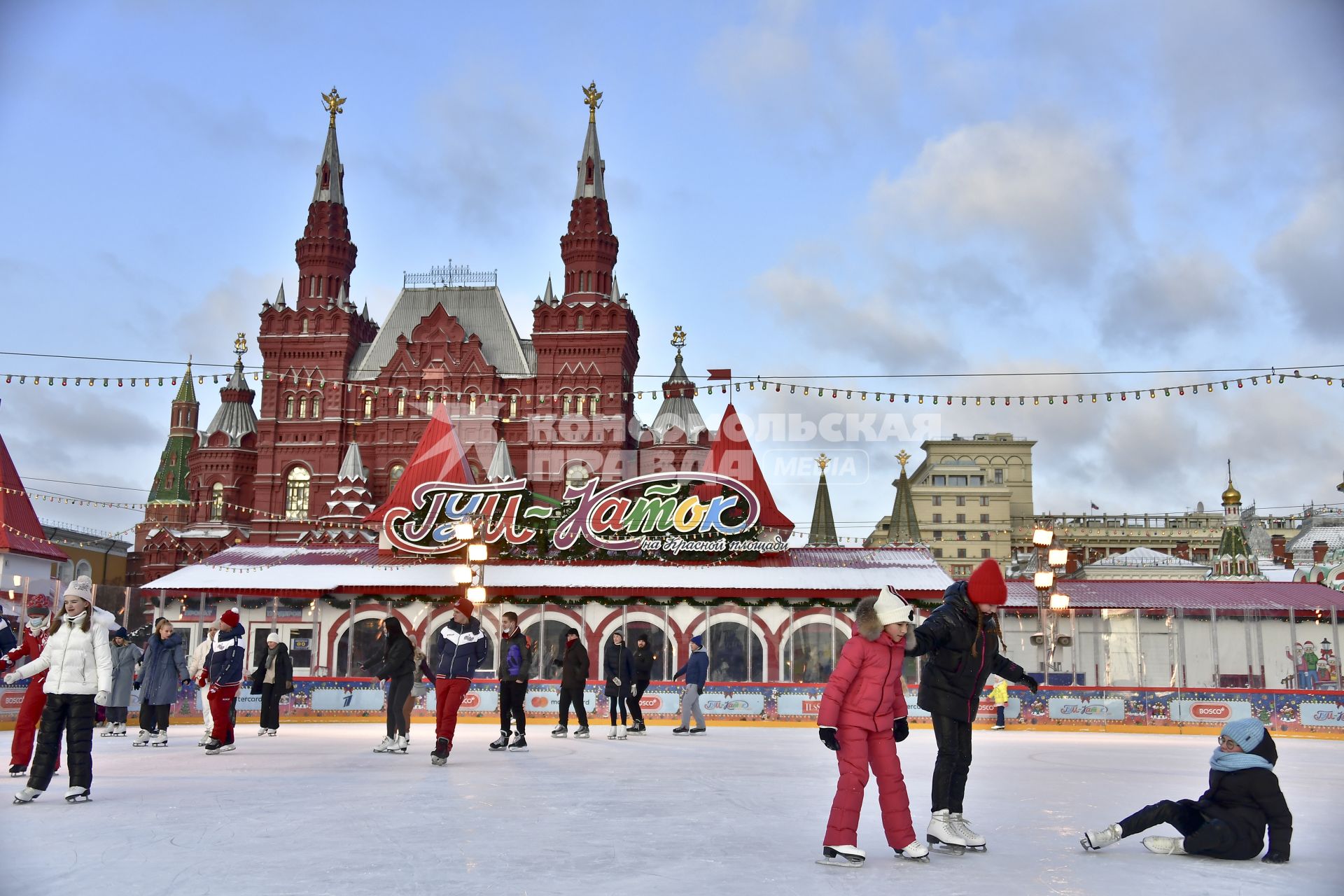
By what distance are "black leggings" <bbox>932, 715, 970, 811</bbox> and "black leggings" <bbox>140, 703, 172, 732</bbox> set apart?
40.1 ft

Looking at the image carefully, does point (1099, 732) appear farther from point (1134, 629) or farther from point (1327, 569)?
point (1327, 569)

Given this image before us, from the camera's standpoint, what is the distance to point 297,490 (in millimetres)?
64625

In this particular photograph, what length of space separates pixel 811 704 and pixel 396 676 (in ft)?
45.9

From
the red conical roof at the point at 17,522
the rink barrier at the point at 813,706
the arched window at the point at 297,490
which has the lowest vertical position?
the rink barrier at the point at 813,706

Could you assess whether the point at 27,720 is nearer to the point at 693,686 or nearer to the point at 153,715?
the point at 153,715

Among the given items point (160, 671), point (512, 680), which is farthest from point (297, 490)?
point (512, 680)

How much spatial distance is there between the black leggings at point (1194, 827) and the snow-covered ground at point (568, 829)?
0.27 ft

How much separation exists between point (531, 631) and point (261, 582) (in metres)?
7.60

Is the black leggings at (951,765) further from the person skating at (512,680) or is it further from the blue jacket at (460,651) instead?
the person skating at (512,680)

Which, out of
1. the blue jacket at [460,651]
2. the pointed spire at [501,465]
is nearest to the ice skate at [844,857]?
the blue jacket at [460,651]

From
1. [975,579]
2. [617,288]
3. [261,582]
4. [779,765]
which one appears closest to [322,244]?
[617,288]

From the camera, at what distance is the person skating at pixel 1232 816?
22.9 ft

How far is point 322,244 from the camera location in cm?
6638

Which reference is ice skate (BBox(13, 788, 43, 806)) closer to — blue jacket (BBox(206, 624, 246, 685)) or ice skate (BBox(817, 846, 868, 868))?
blue jacket (BBox(206, 624, 246, 685))
